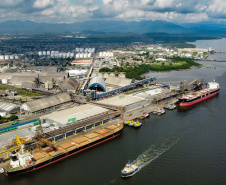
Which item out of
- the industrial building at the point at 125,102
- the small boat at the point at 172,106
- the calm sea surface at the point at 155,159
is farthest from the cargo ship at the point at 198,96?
the calm sea surface at the point at 155,159

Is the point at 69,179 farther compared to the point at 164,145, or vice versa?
the point at 164,145

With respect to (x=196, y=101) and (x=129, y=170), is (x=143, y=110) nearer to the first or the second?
(x=196, y=101)

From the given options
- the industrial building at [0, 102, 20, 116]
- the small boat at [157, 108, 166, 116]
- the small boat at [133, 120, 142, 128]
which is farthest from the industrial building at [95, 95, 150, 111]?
the industrial building at [0, 102, 20, 116]

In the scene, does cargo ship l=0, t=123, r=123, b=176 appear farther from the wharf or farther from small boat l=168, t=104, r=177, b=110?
small boat l=168, t=104, r=177, b=110

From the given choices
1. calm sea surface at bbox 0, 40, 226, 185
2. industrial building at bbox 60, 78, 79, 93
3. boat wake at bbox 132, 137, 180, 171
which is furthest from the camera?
industrial building at bbox 60, 78, 79, 93

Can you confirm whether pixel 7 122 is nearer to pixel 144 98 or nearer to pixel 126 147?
pixel 126 147

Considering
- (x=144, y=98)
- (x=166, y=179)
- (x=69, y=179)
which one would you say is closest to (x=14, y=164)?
(x=69, y=179)
